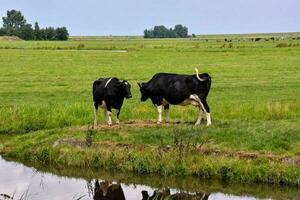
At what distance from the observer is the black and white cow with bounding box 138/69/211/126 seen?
20484mm

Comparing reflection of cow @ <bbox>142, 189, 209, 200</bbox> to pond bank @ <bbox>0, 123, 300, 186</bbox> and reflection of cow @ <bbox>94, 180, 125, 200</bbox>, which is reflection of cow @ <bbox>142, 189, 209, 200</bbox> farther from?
pond bank @ <bbox>0, 123, 300, 186</bbox>

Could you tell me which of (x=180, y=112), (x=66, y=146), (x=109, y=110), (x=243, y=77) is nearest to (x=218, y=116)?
(x=180, y=112)

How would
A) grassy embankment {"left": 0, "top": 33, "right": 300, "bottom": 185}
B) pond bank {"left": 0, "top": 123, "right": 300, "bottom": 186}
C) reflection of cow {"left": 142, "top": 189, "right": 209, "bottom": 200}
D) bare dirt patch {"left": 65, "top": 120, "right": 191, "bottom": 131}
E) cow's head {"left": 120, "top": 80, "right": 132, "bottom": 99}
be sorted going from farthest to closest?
1. cow's head {"left": 120, "top": 80, "right": 132, "bottom": 99}
2. bare dirt patch {"left": 65, "top": 120, "right": 191, "bottom": 131}
3. grassy embankment {"left": 0, "top": 33, "right": 300, "bottom": 185}
4. pond bank {"left": 0, "top": 123, "right": 300, "bottom": 186}
5. reflection of cow {"left": 142, "top": 189, "right": 209, "bottom": 200}

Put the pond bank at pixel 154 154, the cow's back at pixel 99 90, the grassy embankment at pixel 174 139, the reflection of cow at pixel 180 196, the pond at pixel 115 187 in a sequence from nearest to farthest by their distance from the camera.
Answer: the reflection of cow at pixel 180 196 < the pond at pixel 115 187 < the pond bank at pixel 154 154 < the grassy embankment at pixel 174 139 < the cow's back at pixel 99 90

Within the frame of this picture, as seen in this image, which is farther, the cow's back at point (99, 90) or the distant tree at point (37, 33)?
the distant tree at point (37, 33)

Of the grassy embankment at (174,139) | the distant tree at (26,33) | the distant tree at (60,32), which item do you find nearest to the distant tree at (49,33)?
the distant tree at (60,32)

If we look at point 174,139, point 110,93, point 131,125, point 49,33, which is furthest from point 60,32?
point 174,139

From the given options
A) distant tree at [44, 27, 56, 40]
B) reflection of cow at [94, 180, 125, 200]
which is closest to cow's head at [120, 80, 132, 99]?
reflection of cow at [94, 180, 125, 200]

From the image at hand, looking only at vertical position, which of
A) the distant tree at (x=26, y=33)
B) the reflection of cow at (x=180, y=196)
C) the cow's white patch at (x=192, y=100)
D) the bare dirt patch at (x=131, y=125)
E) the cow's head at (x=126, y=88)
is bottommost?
the reflection of cow at (x=180, y=196)

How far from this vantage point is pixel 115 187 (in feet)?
54.8

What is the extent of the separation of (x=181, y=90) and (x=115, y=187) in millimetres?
5291

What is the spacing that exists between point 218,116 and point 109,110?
5.73m

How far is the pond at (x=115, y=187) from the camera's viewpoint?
15.6 m

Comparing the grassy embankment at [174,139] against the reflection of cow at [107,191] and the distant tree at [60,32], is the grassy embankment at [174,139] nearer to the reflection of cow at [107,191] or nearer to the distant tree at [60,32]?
the reflection of cow at [107,191]
